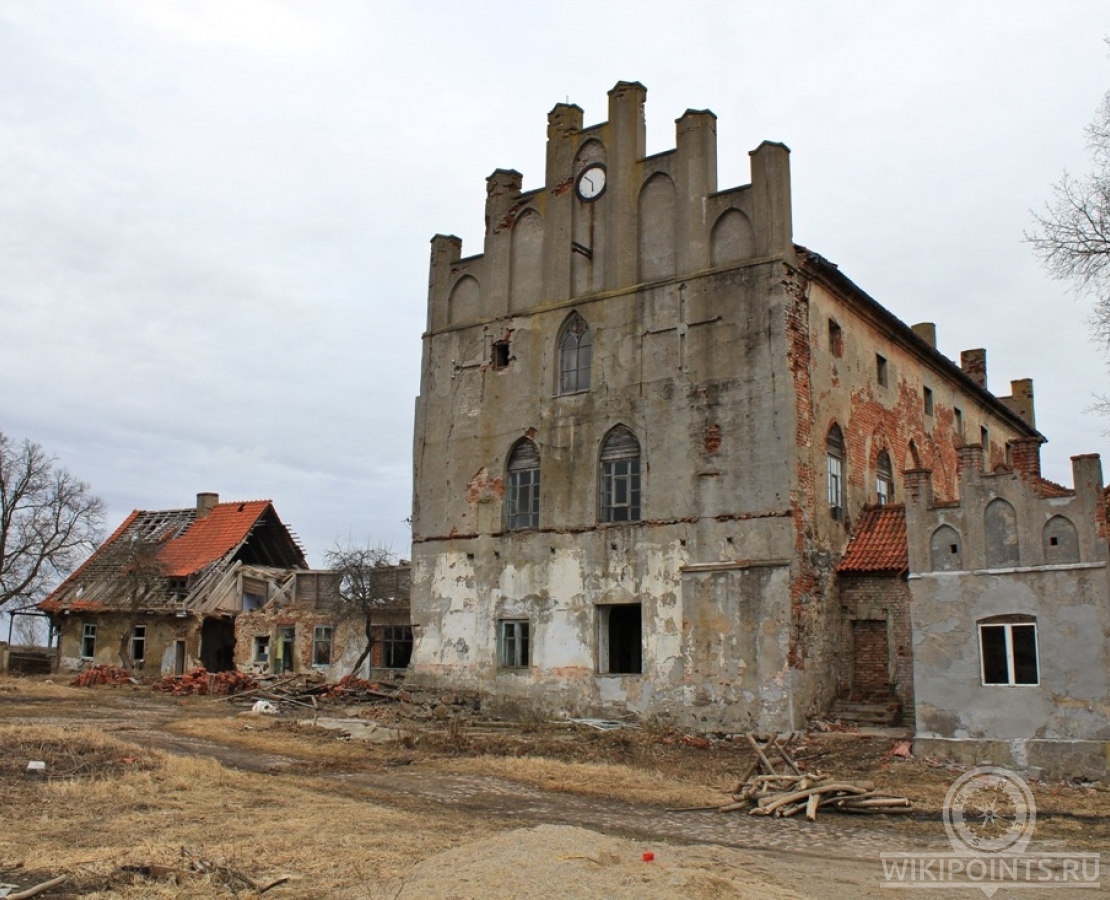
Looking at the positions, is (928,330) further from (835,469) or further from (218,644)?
(218,644)

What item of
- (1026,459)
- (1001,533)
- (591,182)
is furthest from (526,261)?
(1001,533)

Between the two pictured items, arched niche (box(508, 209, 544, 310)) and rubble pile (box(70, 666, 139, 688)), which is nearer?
arched niche (box(508, 209, 544, 310))

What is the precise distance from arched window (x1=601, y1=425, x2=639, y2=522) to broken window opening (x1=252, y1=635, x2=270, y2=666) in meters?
15.8

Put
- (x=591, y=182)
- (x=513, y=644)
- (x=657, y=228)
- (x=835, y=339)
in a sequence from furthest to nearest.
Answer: (x=591, y=182)
(x=513, y=644)
(x=657, y=228)
(x=835, y=339)

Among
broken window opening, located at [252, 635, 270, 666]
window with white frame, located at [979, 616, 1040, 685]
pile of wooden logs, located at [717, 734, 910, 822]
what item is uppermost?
window with white frame, located at [979, 616, 1040, 685]

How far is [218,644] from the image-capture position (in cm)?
3634

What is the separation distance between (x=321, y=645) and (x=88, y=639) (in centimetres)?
1063

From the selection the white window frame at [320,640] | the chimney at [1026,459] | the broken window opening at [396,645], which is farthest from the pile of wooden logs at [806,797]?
the white window frame at [320,640]

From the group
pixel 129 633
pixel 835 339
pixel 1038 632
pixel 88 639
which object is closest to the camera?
pixel 1038 632

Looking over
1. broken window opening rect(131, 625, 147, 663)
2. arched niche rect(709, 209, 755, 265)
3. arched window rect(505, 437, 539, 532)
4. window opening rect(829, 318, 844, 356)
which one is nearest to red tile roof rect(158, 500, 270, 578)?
broken window opening rect(131, 625, 147, 663)

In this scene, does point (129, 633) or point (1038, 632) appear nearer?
point (1038, 632)

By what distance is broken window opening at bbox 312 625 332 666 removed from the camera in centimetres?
3222

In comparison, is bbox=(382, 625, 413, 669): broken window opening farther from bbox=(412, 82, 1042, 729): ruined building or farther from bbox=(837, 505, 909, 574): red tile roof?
bbox=(837, 505, 909, 574): red tile roof

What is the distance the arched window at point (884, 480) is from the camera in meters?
23.6
